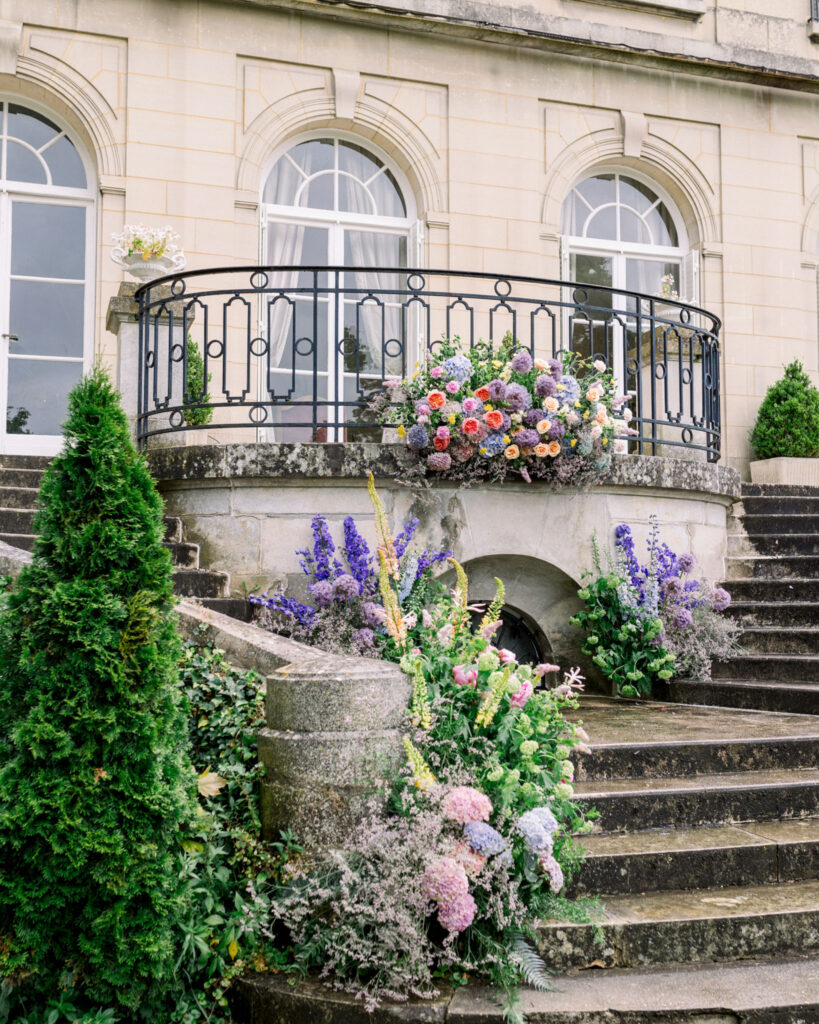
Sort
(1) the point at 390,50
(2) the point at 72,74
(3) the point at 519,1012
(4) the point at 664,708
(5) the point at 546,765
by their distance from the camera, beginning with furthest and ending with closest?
(1) the point at 390,50
(2) the point at 72,74
(4) the point at 664,708
(5) the point at 546,765
(3) the point at 519,1012


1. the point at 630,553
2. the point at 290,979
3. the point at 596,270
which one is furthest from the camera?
the point at 596,270

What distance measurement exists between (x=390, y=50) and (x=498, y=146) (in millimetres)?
1269

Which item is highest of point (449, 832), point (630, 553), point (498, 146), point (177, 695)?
point (498, 146)

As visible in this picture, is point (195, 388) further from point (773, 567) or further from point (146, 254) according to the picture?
point (773, 567)

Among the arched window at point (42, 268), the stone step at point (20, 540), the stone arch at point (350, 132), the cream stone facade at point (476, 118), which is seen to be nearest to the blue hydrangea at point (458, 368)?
the stone step at point (20, 540)

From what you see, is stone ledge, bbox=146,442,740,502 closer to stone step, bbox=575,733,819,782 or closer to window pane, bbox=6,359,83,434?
stone step, bbox=575,733,819,782

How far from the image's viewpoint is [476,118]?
374 inches

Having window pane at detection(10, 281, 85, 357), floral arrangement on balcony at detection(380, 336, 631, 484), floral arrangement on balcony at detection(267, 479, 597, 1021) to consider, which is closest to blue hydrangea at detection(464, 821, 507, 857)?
floral arrangement on balcony at detection(267, 479, 597, 1021)

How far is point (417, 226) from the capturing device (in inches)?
371

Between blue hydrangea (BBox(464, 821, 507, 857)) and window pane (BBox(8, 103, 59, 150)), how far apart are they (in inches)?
304

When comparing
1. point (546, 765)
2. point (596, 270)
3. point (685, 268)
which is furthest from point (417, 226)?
point (546, 765)

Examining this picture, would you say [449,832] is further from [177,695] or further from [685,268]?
[685,268]

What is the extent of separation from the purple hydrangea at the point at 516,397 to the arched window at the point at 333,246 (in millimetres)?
3414

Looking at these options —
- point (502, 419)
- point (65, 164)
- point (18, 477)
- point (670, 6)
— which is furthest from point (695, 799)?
point (670, 6)
